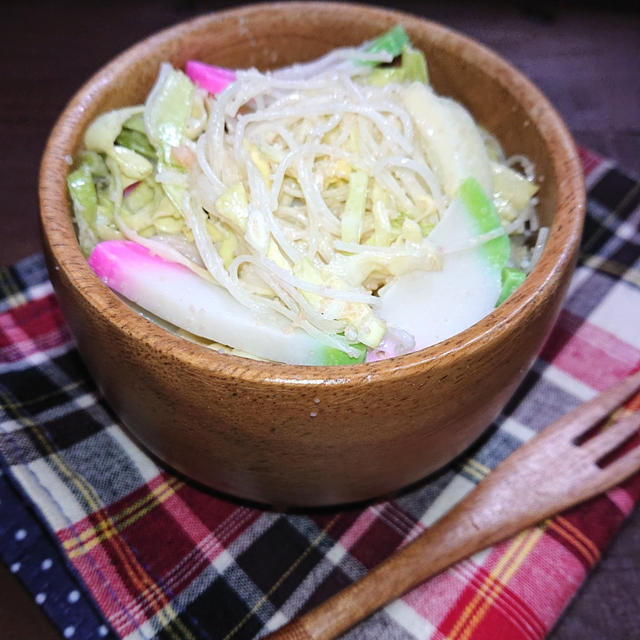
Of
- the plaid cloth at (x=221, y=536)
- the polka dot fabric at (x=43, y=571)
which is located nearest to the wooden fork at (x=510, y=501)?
the plaid cloth at (x=221, y=536)

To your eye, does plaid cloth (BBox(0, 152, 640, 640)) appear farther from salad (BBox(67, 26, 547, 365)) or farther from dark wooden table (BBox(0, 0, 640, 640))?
dark wooden table (BBox(0, 0, 640, 640))

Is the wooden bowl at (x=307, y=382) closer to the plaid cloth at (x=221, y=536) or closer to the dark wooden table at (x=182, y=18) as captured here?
the plaid cloth at (x=221, y=536)

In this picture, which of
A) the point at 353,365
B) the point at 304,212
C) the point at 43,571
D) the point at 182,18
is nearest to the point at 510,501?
the point at 353,365

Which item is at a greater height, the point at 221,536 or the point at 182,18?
the point at 182,18

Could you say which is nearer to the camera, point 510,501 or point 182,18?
point 510,501

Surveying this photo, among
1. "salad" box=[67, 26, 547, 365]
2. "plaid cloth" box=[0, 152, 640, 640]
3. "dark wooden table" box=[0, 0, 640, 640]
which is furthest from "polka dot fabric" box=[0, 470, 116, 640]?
"dark wooden table" box=[0, 0, 640, 640]

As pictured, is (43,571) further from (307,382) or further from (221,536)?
(307,382)

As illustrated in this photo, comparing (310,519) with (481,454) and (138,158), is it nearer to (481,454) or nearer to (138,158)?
(481,454)
